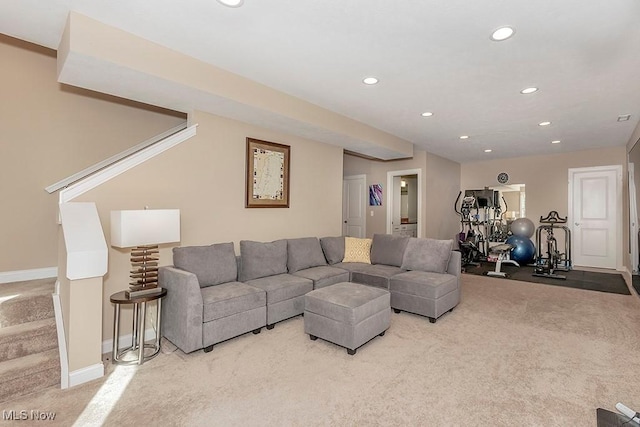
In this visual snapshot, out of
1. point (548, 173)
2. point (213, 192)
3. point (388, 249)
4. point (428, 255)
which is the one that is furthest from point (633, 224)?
point (213, 192)

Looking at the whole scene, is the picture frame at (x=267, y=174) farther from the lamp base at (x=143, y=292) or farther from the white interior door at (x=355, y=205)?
the white interior door at (x=355, y=205)

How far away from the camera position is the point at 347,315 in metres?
2.91

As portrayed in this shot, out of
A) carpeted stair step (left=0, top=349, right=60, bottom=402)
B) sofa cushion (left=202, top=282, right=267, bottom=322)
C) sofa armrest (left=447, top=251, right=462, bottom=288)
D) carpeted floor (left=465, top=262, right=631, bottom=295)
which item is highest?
sofa armrest (left=447, top=251, right=462, bottom=288)

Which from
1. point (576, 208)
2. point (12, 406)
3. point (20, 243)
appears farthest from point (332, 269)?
point (576, 208)

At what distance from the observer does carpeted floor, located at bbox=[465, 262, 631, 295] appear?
17.0ft

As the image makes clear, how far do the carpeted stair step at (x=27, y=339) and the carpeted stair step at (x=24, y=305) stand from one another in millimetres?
87

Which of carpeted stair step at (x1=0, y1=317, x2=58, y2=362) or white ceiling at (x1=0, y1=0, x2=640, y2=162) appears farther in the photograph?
carpeted stair step at (x1=0, y1=317, x2=58, y2=362)

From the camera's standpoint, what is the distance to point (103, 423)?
193 centimetres

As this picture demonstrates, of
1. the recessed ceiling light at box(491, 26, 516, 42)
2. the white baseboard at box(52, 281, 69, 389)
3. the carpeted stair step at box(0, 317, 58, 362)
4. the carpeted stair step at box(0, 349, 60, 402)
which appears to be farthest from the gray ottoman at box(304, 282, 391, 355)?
the recessed ceiling light at box(491, 26, 516, 42)

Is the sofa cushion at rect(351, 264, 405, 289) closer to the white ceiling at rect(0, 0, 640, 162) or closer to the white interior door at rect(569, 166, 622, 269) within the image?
the white ceiling at rect(0, 0, 640, 162)

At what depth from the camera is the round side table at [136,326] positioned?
270 cm

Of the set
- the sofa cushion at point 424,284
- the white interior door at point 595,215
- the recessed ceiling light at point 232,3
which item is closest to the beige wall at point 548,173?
the white interior door at point 595,215

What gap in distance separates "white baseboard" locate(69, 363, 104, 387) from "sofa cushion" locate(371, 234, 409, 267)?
11.6 ft

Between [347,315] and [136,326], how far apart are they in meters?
2.07
